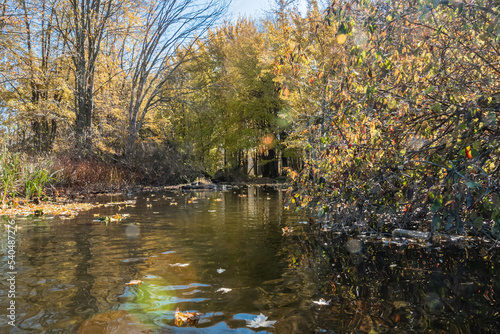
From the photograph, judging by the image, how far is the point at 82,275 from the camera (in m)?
4.31

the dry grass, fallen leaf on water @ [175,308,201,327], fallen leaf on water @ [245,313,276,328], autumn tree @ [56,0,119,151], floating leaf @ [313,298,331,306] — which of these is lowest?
fallen leaf on water @ [245,313,276,328]

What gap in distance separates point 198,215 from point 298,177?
11.7 ft

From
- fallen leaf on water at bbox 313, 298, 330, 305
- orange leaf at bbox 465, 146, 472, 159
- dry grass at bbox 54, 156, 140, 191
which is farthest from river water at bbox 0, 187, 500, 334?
dry grass at bbox 54, 156, 140, 191

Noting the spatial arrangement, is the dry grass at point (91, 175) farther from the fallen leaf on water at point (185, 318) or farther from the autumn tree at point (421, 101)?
the fallen leaf on water at point (185, 318)

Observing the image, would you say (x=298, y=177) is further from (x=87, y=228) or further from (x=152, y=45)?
(x=152, y=45)

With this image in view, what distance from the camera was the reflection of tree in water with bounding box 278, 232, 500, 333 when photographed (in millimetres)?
3000

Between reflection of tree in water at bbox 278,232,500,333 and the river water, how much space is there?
12mm

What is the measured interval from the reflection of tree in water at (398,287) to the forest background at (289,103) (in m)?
0.62

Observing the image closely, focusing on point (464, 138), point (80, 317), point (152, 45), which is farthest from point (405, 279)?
point (152, 45)

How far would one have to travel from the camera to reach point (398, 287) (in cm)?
386

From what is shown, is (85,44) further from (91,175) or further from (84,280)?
(84,280)

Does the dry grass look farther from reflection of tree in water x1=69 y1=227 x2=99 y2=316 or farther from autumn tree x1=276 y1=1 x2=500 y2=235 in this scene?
autumn tree x1=276 y1=1 x2=500 y2=235

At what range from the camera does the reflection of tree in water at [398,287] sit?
118 inches

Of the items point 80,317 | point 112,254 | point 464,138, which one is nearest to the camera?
point 80,317
